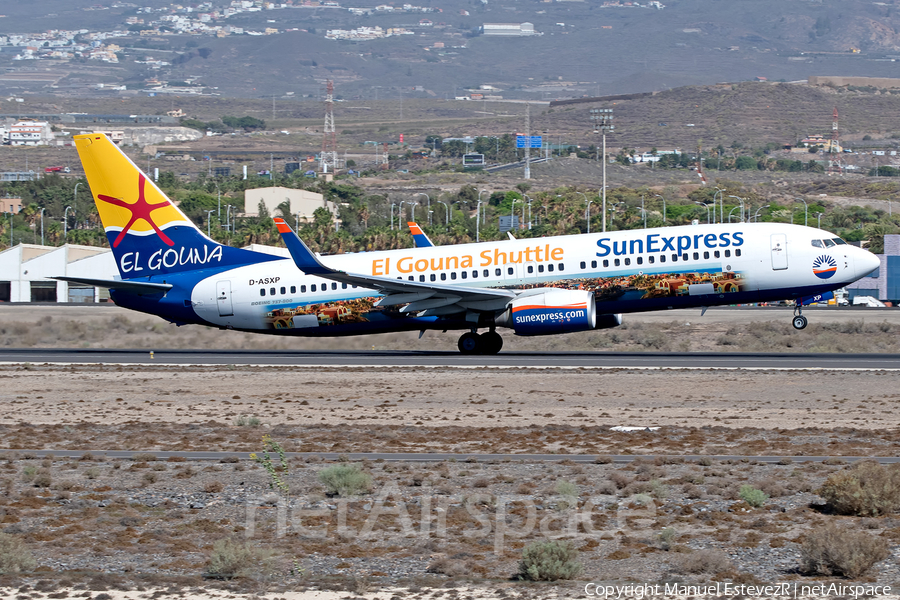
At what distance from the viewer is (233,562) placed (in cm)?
1455

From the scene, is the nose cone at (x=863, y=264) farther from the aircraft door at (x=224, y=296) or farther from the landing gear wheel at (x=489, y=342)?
the aircraft door at (x=224, y=296)

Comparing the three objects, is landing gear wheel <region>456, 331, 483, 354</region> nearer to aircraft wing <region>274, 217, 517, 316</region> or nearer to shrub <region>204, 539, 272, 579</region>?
aircraft wing <region>274, 217, 517, 316</region>

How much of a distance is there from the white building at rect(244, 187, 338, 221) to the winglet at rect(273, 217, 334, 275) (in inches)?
4743

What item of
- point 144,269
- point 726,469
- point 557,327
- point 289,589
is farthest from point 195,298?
point 289,589

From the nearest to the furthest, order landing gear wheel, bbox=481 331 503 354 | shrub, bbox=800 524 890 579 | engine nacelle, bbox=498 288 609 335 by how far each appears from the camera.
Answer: shrub, bbox=800 524 890 579 → engine nacelle, bbox=498 288 609 335 → landing gear wheel, bbox=481 331 503 354

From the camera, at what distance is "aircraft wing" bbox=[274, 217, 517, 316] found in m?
36.8

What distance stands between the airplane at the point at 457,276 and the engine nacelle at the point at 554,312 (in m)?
0.05

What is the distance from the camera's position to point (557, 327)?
37.4 m

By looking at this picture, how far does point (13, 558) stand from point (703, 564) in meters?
8.97

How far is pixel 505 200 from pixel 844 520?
6109 inches

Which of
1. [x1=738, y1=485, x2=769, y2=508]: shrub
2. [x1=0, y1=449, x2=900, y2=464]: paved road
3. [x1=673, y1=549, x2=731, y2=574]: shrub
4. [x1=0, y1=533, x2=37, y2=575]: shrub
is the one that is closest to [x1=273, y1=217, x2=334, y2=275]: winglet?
[x1=0, y1=449, x2=900, y2=464]: paved road

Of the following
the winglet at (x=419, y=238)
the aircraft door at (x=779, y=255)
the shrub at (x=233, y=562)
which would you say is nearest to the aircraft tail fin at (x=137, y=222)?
the winglet at (x=419, y=238)

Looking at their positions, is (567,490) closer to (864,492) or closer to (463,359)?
(864,492)

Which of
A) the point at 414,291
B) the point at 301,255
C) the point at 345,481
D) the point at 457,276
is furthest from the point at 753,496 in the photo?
the point at 457,276
